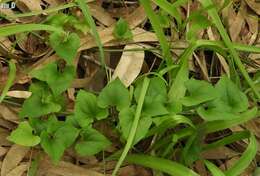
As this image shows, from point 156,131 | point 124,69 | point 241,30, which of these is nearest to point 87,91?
point 124,69

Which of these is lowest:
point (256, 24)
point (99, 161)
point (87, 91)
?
point (99, 161)

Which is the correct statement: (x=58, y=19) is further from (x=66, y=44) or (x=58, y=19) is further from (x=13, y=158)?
(x=13, y=158)

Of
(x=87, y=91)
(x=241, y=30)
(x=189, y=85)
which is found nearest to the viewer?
(x=189, y=85)

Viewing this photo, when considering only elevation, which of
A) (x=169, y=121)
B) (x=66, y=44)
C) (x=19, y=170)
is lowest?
(x=19, y=170)

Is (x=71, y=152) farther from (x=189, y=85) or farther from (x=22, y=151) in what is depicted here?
(x=189, y=85)

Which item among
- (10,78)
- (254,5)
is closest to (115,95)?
(10,78)

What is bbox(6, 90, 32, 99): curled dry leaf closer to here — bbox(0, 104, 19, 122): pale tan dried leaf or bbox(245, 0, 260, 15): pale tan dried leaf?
bbox(0, 104, 19, 122): pale tan dried leaf

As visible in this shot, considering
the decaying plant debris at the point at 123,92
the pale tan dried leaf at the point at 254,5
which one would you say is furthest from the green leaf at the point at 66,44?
the pale tan dried leaf at the point at 254,5
